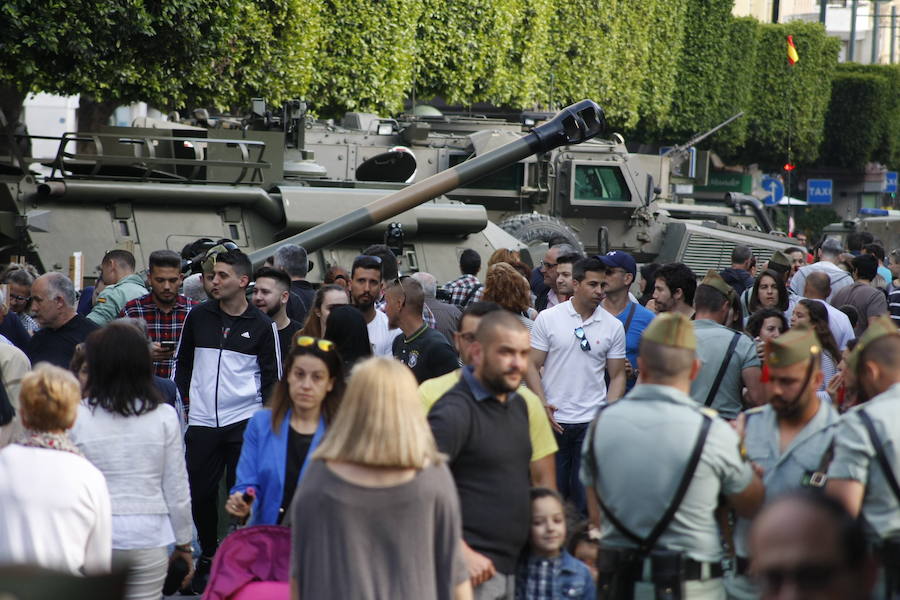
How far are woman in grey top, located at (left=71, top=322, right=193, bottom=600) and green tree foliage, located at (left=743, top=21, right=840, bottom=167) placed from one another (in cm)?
4488

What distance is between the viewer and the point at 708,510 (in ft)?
15.7

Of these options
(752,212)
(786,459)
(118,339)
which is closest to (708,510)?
(786,459)

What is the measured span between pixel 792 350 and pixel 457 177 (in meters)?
8.04

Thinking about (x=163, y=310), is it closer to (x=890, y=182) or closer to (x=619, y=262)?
(x=619, y=262)

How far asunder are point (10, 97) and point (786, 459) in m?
16.6

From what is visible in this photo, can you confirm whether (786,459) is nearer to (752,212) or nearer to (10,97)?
(10,97)

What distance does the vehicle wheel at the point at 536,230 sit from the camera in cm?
1778

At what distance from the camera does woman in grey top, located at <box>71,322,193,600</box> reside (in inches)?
227

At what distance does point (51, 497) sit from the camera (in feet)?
16.1

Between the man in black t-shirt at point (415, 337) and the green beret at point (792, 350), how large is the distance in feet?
8.82

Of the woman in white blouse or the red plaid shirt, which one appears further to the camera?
the red plaid shirt

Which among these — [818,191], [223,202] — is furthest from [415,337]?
[818,191]

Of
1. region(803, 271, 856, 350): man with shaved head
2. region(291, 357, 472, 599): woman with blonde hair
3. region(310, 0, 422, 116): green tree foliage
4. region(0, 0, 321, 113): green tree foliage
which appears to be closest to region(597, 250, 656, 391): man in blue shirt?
region(803, 271, 856, 350): man with shaved head

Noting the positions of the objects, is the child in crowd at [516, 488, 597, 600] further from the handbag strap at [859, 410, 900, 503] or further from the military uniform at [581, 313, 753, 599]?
the handbag strap at [859, 410, 900, 503]
